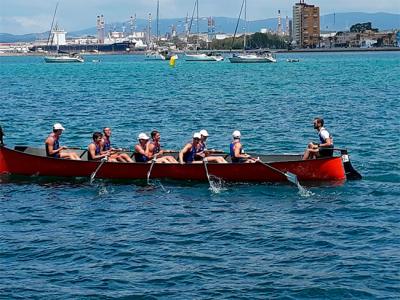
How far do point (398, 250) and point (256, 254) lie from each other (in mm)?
3299

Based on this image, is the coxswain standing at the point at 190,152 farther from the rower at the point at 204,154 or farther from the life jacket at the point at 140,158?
the life jacket at the point at 140,158

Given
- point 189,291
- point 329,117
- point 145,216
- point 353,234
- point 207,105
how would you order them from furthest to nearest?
1. point 207,105
2. point 329,117
3. point 145,216
4. point 353,234
5. point 189,291

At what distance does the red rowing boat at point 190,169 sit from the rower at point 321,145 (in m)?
0.45

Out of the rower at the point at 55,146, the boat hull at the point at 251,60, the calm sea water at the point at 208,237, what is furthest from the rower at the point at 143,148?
the boat hull at the point at 251,60

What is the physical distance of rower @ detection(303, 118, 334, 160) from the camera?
82.4 feet

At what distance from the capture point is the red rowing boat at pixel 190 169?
25.0 m

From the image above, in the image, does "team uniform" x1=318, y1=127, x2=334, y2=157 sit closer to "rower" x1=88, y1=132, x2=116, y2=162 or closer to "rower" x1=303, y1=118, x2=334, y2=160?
"rower" x1=303, y1=118, x2=334, y2=160

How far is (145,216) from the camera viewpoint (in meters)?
21.7

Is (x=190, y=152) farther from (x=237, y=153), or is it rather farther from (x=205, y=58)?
(x=205, y=58)

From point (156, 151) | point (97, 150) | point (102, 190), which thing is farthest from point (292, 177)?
point (97, 150)

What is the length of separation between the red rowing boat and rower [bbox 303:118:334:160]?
0.45 m

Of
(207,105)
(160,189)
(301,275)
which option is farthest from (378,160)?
(207,105)

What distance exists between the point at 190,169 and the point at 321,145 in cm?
433

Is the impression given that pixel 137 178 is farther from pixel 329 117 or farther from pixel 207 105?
pixel 207 105
